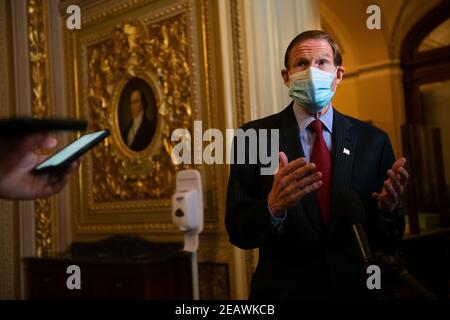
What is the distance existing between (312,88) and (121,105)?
7.60ft

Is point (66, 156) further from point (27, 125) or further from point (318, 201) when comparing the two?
point (318, 201)

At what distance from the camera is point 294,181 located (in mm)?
1117

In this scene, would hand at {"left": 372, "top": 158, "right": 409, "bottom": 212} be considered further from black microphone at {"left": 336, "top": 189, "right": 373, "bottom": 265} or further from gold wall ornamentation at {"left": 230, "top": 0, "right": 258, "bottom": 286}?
gold wall ornamentation at {"left": 230, "top": 0, "right": 258, "bottom": 286}

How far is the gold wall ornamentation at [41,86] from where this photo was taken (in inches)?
150

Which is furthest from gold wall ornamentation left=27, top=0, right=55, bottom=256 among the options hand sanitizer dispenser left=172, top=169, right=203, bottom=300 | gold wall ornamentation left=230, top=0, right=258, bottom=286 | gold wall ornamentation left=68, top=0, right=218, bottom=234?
gold wall ornamentation left=230, top=0, right=258, bottom=286

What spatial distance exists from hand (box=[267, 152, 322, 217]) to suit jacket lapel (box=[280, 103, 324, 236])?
15cm

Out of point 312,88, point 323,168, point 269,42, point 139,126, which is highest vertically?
point 269,42

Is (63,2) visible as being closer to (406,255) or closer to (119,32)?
(119,32)

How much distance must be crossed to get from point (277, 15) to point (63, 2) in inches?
82.7

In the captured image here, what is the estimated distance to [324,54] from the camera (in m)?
1.37

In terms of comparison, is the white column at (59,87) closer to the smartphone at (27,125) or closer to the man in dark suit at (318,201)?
the man in dark suit at (318,201)

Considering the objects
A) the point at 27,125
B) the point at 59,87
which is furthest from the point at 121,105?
the point at 27,125

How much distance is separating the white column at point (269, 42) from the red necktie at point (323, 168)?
3.53ft

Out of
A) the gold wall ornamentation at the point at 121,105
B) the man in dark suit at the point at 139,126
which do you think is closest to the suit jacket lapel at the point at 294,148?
the gold wall ornamentation at the point at 121,105
